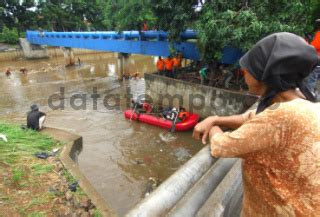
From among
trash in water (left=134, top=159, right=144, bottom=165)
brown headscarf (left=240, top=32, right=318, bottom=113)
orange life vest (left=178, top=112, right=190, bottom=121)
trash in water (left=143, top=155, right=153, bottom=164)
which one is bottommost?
trash in water (left=134, top=159, right=144, bottom=165)

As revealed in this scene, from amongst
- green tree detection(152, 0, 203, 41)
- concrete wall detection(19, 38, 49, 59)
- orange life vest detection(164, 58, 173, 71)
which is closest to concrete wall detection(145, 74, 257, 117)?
orange life vest detection(164, 58, 173, 71)

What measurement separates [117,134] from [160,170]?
8.85 ft

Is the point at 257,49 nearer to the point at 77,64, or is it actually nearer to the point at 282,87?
the point at 282,87

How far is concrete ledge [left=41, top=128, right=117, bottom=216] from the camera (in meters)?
3.52

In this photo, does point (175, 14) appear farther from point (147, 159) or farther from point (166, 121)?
point (147, 159)

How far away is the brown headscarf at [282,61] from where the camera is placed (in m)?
1.05

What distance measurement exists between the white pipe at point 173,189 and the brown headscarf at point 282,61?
75 cm

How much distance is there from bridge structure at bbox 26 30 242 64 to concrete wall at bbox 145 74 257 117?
4.67ft

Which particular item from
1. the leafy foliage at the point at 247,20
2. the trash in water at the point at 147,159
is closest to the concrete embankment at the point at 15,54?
the leafy foliage at the point at 247,20

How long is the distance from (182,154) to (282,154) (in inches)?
247

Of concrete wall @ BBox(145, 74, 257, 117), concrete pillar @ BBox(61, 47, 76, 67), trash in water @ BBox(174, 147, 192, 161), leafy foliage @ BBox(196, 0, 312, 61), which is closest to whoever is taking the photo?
leafy foliage @ BBox(196, 0, 312, 61)

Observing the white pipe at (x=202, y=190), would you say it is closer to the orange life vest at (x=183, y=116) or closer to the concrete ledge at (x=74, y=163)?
the concrete ledge at (x=74, y=163)

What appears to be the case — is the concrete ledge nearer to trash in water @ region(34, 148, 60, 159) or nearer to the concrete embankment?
trash in water @ region(34, 148, 60, 159)

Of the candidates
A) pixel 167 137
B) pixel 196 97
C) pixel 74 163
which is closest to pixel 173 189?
pixel 74 163
